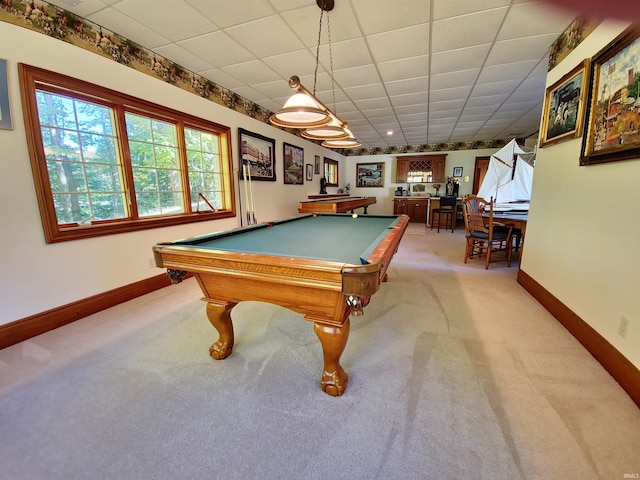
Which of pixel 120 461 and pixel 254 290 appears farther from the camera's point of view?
pixel 254 290

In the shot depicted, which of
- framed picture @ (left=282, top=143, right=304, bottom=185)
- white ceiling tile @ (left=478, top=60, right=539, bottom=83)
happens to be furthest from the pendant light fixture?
framed picture @ (left=282, top=143, right=304, bottom=185)

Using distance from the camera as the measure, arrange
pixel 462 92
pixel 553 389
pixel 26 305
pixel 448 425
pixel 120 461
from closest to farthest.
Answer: pixel 120 461
pixel 448 425
pixel 553 389
pixel 26 305
pixel 462 92

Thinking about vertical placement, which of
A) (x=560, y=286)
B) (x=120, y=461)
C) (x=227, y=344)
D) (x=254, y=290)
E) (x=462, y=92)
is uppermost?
(x=462, y=92)

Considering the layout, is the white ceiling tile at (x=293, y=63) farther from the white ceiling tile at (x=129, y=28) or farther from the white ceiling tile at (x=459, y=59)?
the white ceiling tile at (x=459, y=59)

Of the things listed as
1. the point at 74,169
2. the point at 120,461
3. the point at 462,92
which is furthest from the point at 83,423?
the point at 462,92

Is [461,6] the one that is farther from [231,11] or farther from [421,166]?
[421,166]

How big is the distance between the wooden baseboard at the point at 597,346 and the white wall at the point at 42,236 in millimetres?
3898

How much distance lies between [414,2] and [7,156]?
323 centimetres

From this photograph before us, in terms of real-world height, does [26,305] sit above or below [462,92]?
below

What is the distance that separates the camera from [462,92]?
404 cm

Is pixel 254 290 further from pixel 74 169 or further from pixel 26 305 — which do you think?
pixel 74 169

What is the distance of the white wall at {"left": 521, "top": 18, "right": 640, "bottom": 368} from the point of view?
1.73 metres

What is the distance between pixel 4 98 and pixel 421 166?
27.6 ft

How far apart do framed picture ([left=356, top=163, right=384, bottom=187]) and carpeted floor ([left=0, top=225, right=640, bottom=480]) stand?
276 inches
